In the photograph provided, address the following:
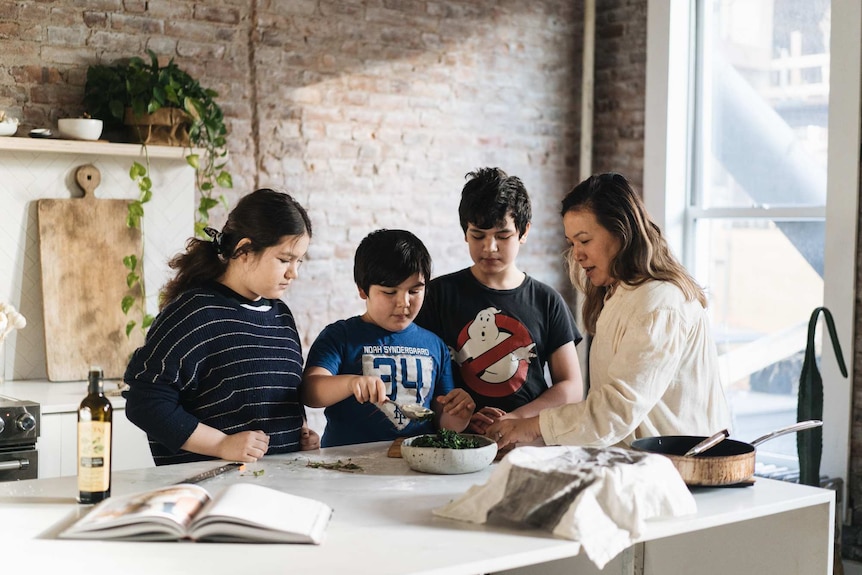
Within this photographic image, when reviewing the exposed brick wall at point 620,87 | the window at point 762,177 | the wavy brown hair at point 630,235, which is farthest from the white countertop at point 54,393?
the exposed brick wall at point 620,87

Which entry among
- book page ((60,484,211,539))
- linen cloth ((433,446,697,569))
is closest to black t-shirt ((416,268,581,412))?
linen cloth ((433,446,697,569))

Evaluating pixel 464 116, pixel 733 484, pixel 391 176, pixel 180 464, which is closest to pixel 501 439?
pixel 733 484

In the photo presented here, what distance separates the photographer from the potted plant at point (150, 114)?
383 cm

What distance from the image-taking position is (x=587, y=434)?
7.47 ft

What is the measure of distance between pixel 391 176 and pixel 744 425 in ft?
6.84

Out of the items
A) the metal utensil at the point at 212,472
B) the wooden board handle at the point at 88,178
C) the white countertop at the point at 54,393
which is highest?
the wooden board handle at the point at 88,178

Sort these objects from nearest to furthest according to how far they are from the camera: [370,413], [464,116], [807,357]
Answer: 1. [370,413]
2. [807,357]
3. [464,116]

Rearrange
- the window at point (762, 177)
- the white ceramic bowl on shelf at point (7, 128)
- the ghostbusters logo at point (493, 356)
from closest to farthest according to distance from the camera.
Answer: the ghostbusters logo at point (493, 356) < the white ceramic bowl on shelf at point (7, 128) < the window at point (762, 177)

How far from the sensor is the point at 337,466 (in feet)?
7.71

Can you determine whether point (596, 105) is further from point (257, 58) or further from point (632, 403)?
point (632, 403)

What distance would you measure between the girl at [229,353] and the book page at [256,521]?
1.58ft

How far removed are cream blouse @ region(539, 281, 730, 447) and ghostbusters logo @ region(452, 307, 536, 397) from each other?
1.26 feet

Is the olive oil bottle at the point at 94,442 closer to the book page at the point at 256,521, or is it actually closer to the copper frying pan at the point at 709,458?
the book page at the point at 256,521

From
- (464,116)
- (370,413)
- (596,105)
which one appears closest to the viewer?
(370,413)
